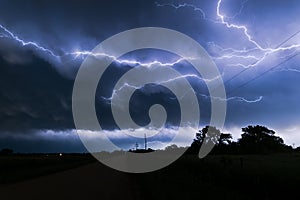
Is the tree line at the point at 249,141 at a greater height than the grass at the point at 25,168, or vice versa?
the tree line at the point at 249,141

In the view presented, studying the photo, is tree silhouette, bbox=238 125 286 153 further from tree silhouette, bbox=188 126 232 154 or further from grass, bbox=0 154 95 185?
grass, bbox=0 154 95 185

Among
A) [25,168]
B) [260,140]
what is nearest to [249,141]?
[260,140]

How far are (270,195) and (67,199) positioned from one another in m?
7.62

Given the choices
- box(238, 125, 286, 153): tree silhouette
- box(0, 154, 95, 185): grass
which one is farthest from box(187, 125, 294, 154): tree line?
box(0, 154, 95, 185): grass

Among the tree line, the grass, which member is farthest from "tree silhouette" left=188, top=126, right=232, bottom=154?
the grass

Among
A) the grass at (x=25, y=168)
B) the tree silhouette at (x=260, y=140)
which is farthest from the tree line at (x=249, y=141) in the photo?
the grass at (x=25, y=168)

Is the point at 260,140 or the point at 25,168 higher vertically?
the point at 260,140

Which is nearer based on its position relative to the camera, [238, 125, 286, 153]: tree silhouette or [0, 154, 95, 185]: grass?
[0, 154, 95, 185]: grass

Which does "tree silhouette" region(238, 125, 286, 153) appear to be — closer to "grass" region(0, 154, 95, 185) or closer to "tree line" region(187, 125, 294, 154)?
"tree line" region(187, 125, 294, 154)

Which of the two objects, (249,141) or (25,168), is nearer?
(25,168)

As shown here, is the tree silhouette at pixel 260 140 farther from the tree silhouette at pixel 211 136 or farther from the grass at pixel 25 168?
the grass at pixel 25 168

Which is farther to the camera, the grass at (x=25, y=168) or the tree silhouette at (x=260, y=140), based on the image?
the tree silhouette at (x=260, y=140)

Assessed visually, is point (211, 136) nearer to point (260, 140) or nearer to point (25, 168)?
point (260, 140)

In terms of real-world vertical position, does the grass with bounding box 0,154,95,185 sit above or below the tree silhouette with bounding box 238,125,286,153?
below
